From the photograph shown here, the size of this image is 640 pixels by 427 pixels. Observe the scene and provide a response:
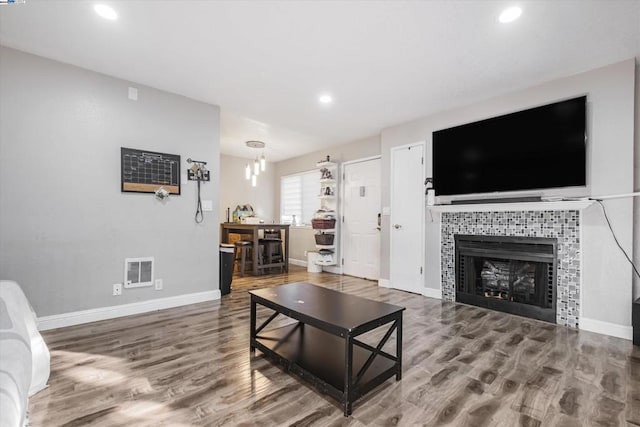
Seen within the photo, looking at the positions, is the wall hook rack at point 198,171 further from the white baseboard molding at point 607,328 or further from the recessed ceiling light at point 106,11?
the white baseboard molding at point 607,328

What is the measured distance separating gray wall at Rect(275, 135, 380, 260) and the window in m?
0.14

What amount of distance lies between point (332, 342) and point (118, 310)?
7.79ft

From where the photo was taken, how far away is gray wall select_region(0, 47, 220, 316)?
2672 mm

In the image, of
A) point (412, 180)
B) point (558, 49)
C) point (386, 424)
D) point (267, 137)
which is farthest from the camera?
point (267, 137)

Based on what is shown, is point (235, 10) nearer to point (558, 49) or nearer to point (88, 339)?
point (558, 49)

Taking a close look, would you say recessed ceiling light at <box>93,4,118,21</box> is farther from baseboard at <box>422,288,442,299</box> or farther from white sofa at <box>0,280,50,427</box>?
baseboard at <box>422,288,442,299</box>

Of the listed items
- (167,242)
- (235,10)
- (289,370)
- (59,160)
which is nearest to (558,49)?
(235,10)

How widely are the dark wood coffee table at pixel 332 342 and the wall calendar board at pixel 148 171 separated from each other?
2.01 meters

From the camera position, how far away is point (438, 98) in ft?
11.9

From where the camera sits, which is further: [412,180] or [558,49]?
[412,180]

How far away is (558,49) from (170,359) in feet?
13.2

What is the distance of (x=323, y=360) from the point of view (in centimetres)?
197

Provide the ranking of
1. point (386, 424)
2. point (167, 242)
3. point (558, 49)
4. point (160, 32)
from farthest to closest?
point (167, 242) → point (558, 49) → point (160, 32) → point (386, 424)

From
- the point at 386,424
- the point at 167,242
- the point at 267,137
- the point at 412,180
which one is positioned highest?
the point at 267,137
